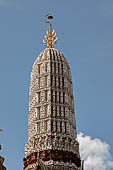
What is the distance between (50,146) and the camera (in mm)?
42406

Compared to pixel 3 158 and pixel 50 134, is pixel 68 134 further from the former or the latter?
pixel 3 158

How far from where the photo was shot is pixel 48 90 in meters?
46.2

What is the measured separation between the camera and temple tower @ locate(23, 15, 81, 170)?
1661 inches

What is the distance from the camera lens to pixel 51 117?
44312 mm

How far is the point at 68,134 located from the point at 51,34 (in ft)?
46.5

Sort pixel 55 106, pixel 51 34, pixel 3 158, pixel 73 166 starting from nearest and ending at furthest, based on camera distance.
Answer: pixel 3 158 < pixel 73 166 < pixel 55 106 < pixel 51 34

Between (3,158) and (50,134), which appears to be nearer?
(3,158)

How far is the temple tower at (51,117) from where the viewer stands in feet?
138

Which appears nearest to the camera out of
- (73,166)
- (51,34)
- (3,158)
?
(3,158)

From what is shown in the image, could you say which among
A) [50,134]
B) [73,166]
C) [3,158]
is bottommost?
[3,158]

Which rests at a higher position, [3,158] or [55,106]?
[55,106]

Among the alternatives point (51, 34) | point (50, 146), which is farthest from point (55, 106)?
point (51, 34)

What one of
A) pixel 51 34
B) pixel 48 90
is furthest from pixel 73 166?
pixel 51 34

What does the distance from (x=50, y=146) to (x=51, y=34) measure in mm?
15791
